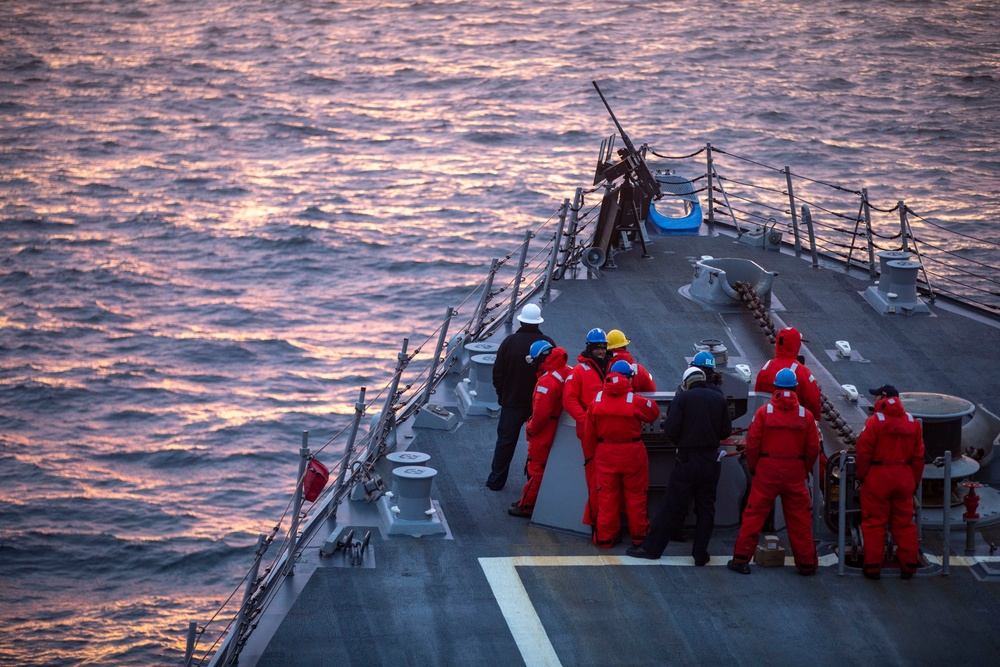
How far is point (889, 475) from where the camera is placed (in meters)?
9.18

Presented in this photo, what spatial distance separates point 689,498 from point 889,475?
4.33 feet

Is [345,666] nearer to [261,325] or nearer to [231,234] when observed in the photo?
[261,325]

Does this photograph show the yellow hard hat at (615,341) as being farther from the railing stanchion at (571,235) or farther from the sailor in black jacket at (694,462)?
the railing stanchion at (571,235)

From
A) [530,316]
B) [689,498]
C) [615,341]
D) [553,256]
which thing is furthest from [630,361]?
[553,256]

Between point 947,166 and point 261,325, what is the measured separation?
718 inches

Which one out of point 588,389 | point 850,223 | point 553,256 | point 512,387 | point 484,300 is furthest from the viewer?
point 850,223

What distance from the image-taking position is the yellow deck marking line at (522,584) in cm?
860

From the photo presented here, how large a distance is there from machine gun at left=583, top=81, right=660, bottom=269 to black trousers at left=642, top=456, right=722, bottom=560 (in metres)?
5.99

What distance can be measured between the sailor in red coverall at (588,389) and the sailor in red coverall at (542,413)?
0.35 feet

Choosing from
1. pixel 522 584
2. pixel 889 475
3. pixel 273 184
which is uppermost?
pixel 889 475

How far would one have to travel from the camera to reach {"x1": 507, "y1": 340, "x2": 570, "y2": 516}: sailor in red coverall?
9.95 meters

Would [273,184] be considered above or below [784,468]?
below

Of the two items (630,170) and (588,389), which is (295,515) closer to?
(588,389)

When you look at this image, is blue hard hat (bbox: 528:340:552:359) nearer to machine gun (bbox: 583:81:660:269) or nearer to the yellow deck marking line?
the yellow deck marking line
